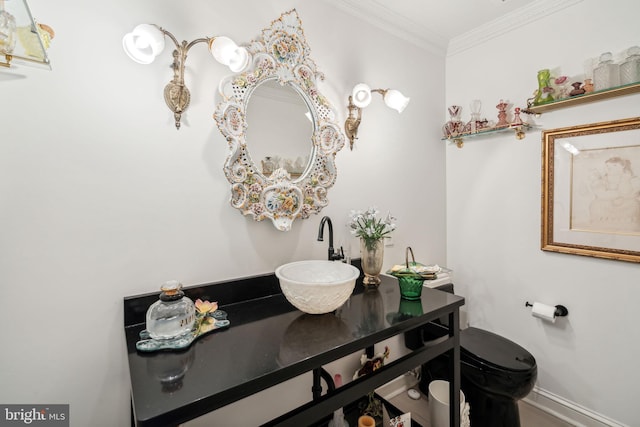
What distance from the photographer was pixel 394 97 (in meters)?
1.66

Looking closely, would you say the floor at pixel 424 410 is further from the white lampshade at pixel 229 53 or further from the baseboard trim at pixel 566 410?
the white lampshade at pixel 229 53

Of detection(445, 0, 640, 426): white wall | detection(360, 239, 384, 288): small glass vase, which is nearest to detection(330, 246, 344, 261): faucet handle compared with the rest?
detection(360, 239, 384, 288): small glass vase

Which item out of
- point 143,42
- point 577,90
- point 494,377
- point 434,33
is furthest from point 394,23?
point 494,377

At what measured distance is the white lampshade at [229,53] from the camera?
1.14 meters

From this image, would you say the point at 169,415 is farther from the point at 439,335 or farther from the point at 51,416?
the point at 439,335

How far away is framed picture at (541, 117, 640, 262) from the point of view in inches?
57.5

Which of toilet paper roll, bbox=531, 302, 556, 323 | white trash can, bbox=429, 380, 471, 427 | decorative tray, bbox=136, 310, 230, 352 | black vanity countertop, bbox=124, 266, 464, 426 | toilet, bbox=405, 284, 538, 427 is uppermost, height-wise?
decorative tray, bbox=136, 310, 230, 352

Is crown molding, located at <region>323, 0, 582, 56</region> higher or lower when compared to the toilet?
higher

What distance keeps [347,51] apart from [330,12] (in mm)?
220

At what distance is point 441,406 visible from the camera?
1.54 metres

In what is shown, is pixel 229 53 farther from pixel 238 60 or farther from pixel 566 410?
pixel 566 410

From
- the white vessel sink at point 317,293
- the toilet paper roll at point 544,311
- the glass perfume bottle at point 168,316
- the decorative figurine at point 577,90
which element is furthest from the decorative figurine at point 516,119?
the glass perfume bottle at point 168,316

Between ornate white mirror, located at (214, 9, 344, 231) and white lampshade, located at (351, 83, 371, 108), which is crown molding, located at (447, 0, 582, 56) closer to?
white lampshade, located at (351, 83, 371, 108)

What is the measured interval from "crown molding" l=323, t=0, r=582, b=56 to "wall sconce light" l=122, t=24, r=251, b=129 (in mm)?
772
